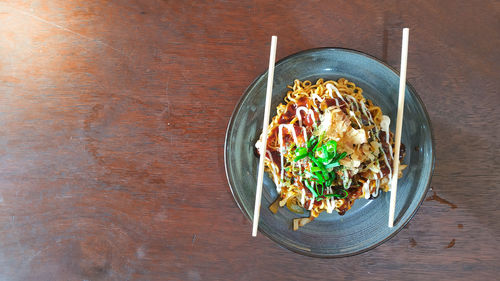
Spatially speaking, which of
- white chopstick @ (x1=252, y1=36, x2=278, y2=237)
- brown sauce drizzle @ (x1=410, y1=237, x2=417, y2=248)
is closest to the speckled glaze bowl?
white chopstick @ (x1=252, y1=36, x2=278, y2=237)

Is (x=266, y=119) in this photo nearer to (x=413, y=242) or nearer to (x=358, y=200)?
(x=358, y=200)

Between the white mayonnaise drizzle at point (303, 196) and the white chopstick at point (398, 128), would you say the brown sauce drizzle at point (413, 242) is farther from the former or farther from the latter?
the white mayonnaise drizzle at point (303, 196)

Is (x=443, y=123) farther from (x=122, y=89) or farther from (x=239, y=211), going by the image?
(x=122, y=89)

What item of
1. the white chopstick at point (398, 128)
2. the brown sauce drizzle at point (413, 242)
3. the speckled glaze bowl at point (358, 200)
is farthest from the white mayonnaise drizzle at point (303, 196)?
the brown sauce drizzle at point (413, 242)

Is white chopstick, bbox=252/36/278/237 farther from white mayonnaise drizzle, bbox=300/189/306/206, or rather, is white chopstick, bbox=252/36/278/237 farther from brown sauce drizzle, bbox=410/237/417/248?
brown sauce drizzle, bbox=410/237/417/248

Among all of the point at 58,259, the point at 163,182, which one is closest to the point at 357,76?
the point at 163,182

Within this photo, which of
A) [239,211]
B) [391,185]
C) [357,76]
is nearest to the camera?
[391,185]
